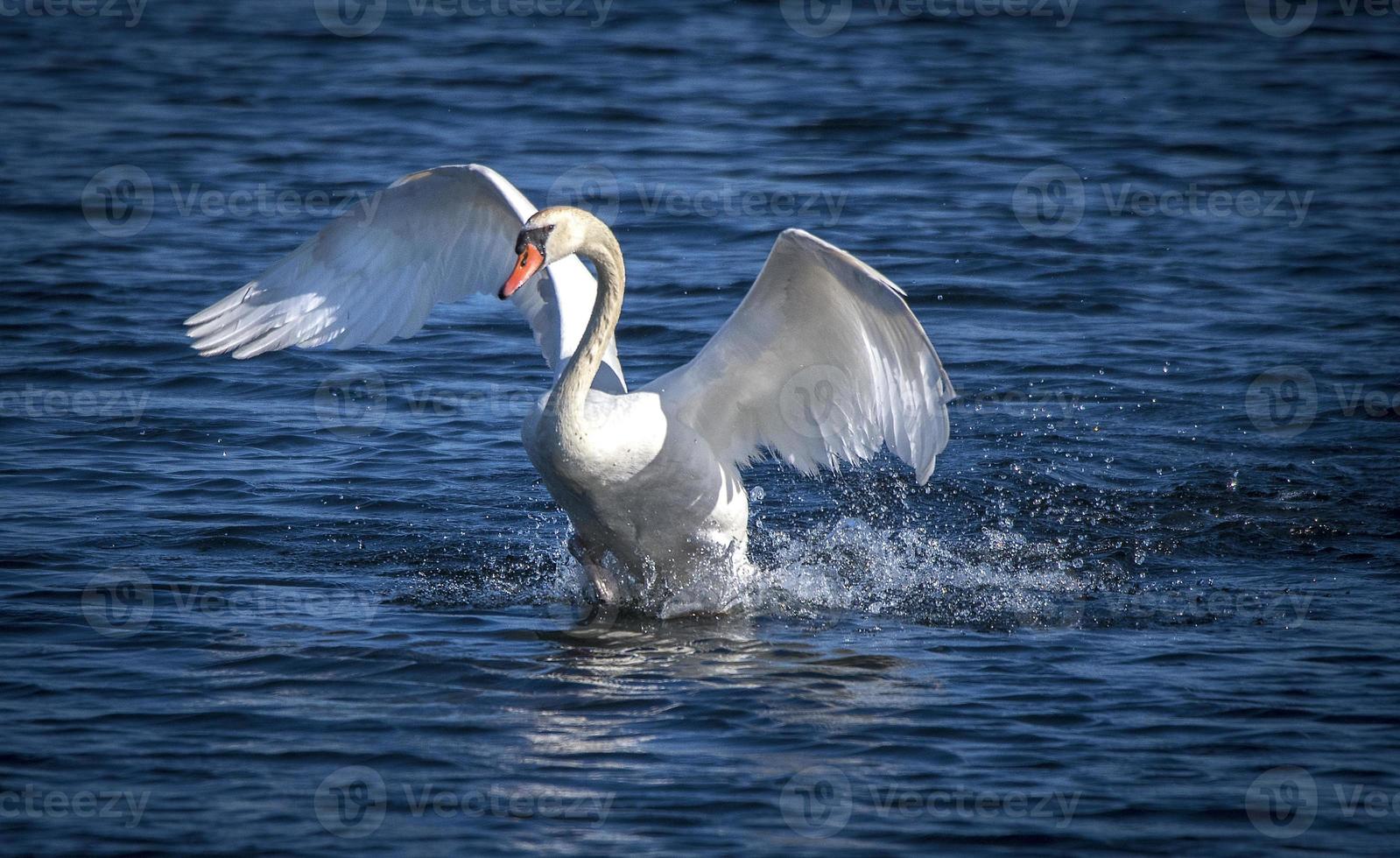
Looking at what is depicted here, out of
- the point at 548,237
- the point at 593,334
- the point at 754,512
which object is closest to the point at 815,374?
the point at 593,334

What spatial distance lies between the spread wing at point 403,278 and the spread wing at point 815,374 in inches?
29.8

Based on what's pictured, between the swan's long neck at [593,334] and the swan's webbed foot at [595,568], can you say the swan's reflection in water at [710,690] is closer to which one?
the swan's webbed foot at [595,568]

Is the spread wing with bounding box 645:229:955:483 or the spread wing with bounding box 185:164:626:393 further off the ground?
the spread wing with bounding box 185:164:626:393

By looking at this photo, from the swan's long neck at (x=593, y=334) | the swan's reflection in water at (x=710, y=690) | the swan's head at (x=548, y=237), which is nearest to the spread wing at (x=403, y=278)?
the swan's long neck at (x=593, y=334)

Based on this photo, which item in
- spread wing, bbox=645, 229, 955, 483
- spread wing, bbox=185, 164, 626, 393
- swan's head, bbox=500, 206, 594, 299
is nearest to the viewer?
spread wing, bbox=645, 229, 955, 483

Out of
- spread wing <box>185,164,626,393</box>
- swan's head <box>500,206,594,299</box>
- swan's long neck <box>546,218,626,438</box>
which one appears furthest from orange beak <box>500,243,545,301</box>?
spread wing <box>185,164,626,393</box>

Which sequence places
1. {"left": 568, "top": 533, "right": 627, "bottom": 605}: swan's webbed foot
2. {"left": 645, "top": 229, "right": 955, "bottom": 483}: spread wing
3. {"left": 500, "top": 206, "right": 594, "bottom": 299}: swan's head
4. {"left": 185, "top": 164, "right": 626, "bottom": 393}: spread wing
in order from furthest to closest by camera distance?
{"left": 185, "top": 164, "right": 626, "bottom": 393}: spread wing → {"left": 568, "top": 533, "right": 627, "bottom": 605}: swan's webbed foot → {"left": 500, "top": 206, "right": 594, "bottom": 299}: swan's head → {"left": 645, "top": 229, "right": 955, "bottom": 483}: spread wing

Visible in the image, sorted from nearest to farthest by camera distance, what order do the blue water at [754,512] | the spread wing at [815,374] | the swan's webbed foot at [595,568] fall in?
the blue water at [754,512]
the spread wing at [815,374]
the swan's webbed foot at [595,568]

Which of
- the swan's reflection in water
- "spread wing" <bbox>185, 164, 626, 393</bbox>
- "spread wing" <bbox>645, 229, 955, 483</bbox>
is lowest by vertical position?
the swan's reflection in water

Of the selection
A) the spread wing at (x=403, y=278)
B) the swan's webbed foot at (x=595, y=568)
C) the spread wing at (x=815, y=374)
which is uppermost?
the spread wing at (x=403, y=278)

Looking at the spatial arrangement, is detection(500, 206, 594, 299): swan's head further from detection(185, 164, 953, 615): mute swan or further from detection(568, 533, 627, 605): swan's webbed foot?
detection(568, 533, 627, 605): swan's webbed foot

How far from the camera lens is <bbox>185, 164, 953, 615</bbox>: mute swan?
22.0 feet

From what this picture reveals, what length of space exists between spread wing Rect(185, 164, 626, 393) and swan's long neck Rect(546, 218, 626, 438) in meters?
0.72

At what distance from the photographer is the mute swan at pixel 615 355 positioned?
6715 millimetres
